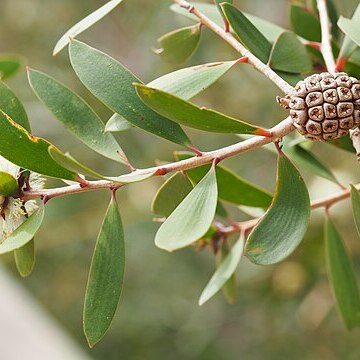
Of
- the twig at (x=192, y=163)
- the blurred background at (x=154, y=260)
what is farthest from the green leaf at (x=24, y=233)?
the blurred background at (x=154, y=260)

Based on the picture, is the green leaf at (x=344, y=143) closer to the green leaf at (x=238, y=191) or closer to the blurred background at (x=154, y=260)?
the green leaf at (x=238, y=191)

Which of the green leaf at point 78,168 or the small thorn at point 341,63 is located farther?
the small thorn at point 341,63

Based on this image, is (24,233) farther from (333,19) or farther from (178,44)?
(333,19)

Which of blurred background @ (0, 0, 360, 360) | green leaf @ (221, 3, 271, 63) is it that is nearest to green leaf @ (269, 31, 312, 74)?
green leaf @ (221, 3, 271, 63)

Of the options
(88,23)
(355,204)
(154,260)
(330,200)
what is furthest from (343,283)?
(154,260)

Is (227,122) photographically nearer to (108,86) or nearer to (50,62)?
(108,86)

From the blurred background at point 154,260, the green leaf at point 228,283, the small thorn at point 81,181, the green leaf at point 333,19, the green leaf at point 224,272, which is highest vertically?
the small thorn at point 81,181
